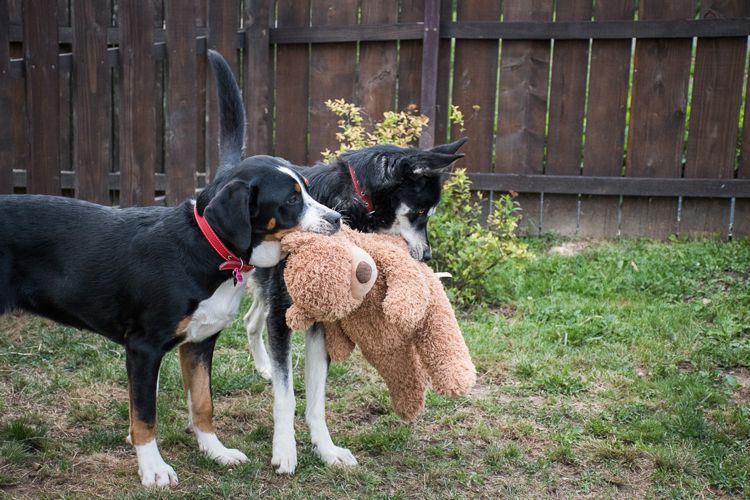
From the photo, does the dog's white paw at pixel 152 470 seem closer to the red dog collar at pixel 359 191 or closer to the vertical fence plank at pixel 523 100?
the red dog collar at pixel 359 191

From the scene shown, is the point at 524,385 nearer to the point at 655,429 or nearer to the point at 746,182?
the point at 655,429

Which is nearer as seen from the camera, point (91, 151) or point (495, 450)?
point (495, 450)

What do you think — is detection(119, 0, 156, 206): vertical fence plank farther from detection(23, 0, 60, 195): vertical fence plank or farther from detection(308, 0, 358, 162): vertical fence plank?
detection(308, 0, 358, 162): vertical fence plank

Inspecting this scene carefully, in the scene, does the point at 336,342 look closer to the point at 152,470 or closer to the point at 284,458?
the point at 284,458

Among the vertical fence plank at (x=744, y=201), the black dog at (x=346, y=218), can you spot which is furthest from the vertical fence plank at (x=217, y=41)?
the vertical fence plank at (x=744, y=201)

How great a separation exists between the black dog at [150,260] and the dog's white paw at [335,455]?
13.7 inches

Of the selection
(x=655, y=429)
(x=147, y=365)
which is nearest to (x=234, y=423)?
(x=147, y=365)

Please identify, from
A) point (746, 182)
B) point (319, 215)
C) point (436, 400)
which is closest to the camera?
point (319, 215)

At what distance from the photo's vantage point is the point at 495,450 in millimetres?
3680

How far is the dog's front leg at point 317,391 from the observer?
11.9 feet

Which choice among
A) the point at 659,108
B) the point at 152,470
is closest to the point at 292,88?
the point at 659,108

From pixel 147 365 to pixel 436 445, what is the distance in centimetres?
141

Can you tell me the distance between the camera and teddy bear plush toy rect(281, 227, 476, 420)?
3.13 metres

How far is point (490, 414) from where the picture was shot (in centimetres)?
411
